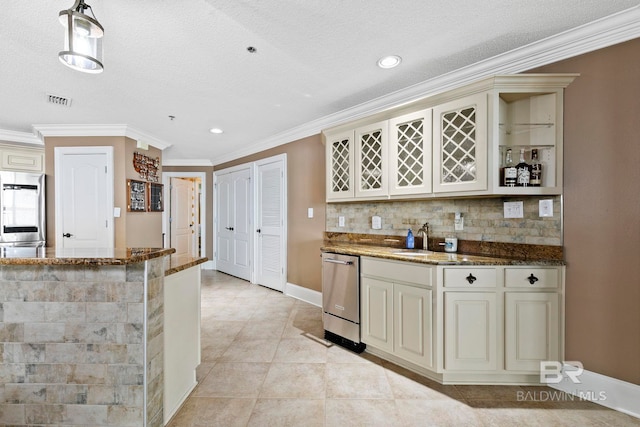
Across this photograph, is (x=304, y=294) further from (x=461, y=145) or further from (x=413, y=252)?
(x=461, y=145)

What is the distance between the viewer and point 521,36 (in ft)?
6.54

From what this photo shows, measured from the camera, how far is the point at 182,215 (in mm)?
6418

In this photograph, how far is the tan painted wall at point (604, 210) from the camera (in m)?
1.80

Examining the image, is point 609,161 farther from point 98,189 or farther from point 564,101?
point 98,189

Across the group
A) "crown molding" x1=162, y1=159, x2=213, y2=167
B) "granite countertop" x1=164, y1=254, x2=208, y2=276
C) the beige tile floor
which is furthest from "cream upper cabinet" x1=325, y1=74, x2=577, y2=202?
"crown molding" x1=162, y1=159, x2=213, y2=167

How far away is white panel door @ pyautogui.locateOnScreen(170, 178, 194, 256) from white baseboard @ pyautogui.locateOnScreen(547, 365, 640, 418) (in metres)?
5.97

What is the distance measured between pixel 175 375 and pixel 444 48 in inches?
113

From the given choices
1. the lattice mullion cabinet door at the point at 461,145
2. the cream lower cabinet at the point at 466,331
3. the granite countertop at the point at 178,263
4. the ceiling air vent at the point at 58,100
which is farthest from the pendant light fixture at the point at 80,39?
the cream lower cabinet at the point at 466,331

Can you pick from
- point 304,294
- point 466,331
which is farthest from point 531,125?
point 304,294

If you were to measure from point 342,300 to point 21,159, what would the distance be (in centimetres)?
483

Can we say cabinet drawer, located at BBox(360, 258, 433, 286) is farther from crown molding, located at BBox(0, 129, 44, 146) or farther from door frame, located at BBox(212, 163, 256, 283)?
crown molding, located at BBox(0, 129, 44, 146)

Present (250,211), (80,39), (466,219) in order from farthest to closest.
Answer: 1. (250,211)
2. (466,219)
3. (80,39)

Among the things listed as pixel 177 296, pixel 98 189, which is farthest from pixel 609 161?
pixel 98 189

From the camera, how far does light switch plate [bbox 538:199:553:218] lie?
6.82ft
